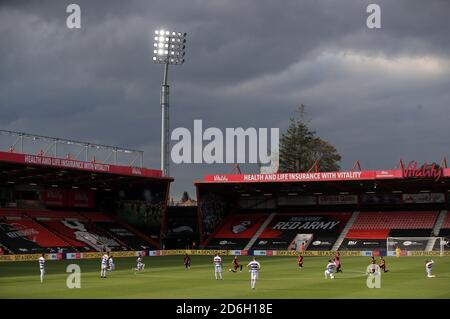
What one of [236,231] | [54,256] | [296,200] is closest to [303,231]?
[296,200]

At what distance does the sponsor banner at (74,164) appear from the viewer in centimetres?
7188

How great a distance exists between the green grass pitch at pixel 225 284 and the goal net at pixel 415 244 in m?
24.8

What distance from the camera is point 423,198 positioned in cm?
9538

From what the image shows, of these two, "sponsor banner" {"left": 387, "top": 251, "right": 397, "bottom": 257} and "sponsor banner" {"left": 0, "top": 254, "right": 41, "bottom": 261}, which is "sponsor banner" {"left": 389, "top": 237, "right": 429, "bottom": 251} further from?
"sponsor banner" {"left": 0, "top": 254, "right": 41, "bottom": 261}

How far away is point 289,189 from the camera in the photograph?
327ft

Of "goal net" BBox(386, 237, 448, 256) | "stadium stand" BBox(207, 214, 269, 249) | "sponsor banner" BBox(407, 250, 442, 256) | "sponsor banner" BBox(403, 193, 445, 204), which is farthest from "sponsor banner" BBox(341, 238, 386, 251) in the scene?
"stadium stand" BBox(207, 214, 269, 249)

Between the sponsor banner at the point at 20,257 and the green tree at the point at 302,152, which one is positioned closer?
the sponsor banner at the point at 20,257

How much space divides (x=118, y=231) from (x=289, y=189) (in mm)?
25804

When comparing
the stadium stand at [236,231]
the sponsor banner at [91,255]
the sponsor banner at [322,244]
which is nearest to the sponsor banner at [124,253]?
the sponsor banner at [91,255]

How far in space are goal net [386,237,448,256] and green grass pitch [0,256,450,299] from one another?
977 inches

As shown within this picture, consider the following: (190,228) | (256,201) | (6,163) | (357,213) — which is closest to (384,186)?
(357,213)

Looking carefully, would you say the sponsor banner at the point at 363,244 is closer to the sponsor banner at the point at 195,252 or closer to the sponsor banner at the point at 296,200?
the sponsor banner at the point at 296,200

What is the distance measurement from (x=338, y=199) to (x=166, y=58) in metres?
33.1

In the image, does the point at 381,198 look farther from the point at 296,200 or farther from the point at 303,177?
the point at 303,177
